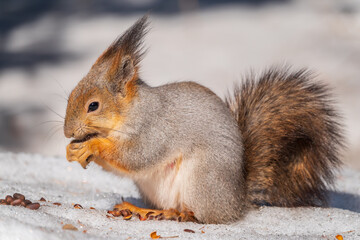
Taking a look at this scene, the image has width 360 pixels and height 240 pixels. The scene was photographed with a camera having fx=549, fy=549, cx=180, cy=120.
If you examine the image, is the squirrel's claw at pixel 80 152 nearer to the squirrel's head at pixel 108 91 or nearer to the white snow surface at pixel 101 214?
the squirrel's head at pixel 108 91

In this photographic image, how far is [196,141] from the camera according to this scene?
2.00 meters

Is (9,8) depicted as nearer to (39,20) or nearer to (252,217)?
(39,20)

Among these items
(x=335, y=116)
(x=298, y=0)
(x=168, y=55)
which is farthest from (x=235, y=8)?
(x=335, y=116)

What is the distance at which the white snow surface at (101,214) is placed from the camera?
5.52 ft

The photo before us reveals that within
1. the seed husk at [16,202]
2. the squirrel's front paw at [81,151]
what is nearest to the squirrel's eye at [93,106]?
the squirrel's front paw at [81,151]

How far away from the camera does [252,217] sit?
2.13 metres

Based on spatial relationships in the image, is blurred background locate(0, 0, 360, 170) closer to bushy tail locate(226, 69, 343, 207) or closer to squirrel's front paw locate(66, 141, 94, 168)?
bushy tail locate(226, 69, 343, 207)

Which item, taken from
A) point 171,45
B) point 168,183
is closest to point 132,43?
point 168,183

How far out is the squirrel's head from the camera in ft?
6.35

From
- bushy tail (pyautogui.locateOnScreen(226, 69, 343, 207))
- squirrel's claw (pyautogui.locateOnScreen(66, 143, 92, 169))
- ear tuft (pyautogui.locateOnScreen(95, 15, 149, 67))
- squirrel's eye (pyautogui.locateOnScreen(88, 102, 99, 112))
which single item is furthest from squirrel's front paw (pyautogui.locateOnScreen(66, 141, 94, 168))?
bushy tail (pyautogui.locateOnScreen(226, 69, 343, 207))

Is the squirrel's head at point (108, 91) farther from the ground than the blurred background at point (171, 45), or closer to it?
closer to it

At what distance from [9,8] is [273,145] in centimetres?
496

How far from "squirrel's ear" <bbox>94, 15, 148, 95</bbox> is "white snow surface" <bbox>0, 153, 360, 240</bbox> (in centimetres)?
48

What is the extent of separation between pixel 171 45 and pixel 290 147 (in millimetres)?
3791
